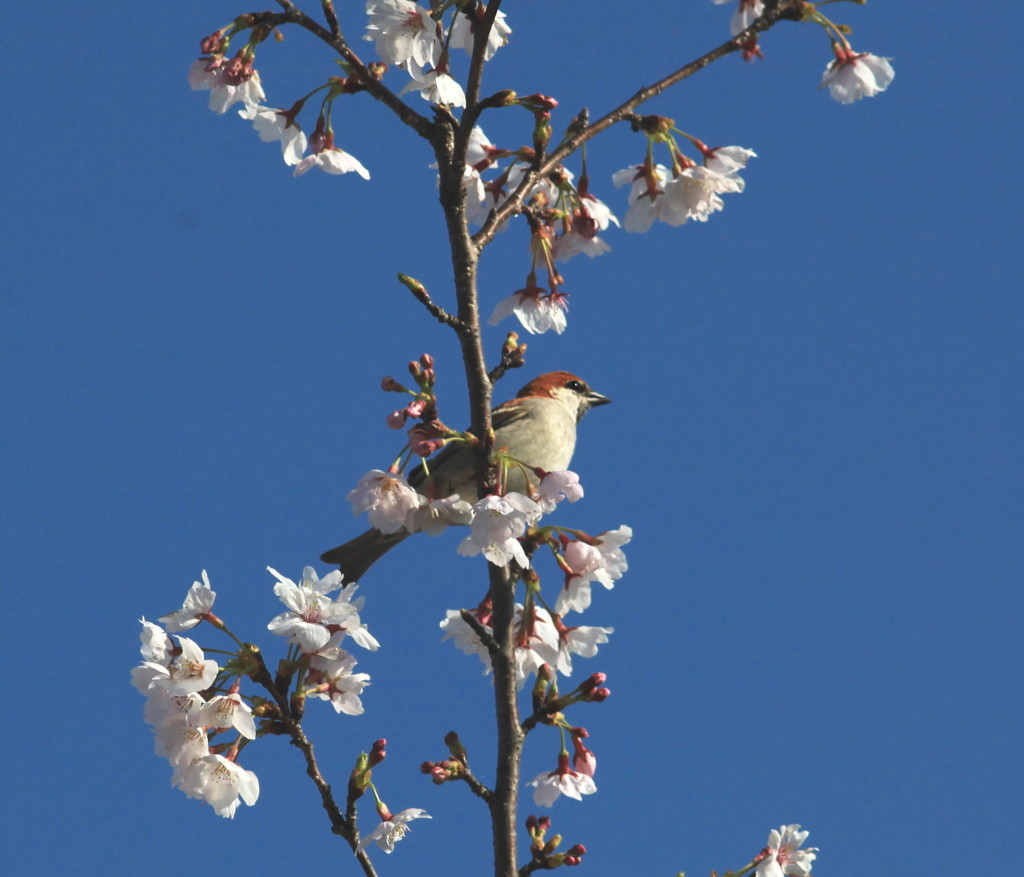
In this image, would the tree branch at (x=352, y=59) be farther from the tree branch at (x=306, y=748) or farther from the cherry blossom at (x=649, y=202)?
the tree branch at (x=306, y=748)

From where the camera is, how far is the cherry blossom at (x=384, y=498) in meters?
4.02

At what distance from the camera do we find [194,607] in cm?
389

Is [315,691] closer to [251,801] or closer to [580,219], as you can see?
[251,801]

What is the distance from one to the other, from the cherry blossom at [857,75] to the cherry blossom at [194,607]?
2877 millimetres

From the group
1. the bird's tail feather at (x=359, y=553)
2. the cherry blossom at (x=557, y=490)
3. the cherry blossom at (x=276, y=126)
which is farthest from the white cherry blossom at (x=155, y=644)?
the bird's tail feather at (x=359, y=553)

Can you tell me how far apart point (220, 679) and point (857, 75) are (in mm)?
3103

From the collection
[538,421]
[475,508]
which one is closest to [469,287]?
[475,508]

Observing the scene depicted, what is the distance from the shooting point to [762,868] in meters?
4.05

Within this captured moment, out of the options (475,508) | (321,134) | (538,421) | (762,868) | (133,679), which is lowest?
(762,868)

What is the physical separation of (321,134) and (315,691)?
2118mm

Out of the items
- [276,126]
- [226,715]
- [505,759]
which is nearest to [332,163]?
[276,126]

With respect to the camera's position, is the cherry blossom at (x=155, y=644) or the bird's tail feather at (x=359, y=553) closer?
the cherry blossom at (x=155, y=644)

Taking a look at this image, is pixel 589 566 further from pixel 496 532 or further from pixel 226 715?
pixel 226 715

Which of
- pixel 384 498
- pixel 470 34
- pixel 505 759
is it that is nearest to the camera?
pixel 505 759
